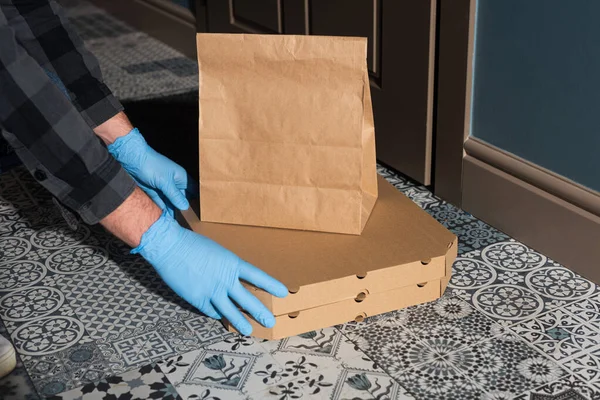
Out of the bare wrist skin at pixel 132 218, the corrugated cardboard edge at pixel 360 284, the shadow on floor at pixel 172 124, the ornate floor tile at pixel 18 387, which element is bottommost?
the ornate floor tile at pixel 18 387

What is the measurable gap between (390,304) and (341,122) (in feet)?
0.99

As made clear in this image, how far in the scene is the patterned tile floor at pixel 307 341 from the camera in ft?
3.55

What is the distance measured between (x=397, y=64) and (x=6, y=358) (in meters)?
1.00

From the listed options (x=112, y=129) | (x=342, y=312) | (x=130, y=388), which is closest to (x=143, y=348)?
(x=130, y=388)

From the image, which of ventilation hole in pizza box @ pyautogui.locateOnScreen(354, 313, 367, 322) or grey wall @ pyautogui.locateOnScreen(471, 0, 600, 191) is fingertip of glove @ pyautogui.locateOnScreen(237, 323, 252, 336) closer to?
ventilation hole in pizza box @ pyautogui.locateOnScreen(354, 313, 367, 322)

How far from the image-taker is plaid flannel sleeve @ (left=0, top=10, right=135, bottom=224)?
3.20 feet

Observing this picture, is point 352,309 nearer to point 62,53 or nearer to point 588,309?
point 588,309

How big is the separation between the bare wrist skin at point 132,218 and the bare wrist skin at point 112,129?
0.33 m

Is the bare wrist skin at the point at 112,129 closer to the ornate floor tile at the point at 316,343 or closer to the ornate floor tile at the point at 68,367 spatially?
the ornate floor tile at the point at 68,367

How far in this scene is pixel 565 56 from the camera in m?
1.27

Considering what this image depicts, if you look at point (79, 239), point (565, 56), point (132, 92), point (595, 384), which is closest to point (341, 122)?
point (565, 56)

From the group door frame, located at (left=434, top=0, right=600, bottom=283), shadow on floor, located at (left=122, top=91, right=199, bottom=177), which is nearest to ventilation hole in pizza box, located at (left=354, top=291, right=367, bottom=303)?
door frame, located at (left=434, top=0, right=600, bottom=283)

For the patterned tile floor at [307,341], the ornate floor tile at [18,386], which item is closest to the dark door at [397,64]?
the patterned tile floor at [307,341]

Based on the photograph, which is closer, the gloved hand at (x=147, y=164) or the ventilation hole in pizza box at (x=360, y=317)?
the ventilation hole in pizza box at (x=360, y=317)
